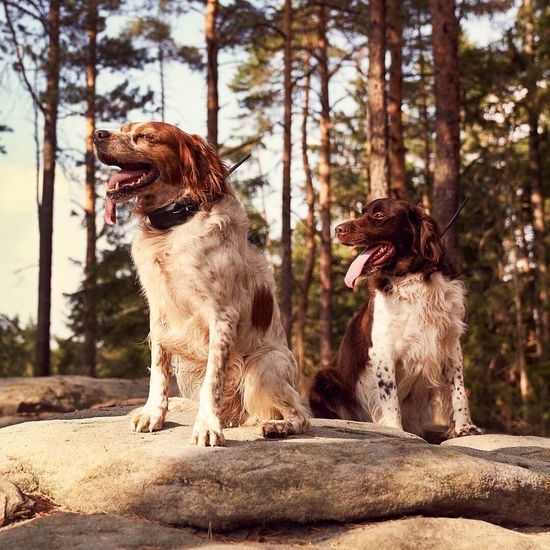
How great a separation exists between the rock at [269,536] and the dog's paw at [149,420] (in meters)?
0.94

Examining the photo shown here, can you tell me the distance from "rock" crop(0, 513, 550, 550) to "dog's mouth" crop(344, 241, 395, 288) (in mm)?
2914

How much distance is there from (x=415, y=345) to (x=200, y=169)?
9.42 ft

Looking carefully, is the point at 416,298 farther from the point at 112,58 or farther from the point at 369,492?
the point at 112,58

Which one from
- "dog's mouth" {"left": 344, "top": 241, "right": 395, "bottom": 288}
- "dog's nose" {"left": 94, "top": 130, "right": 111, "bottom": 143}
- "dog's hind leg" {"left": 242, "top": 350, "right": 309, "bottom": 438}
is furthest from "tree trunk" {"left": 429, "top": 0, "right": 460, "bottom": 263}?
"dog's nose" {"left": 94, "top": 130, "right": 111, "bottom": 143}

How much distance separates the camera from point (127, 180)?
5426 millimetres

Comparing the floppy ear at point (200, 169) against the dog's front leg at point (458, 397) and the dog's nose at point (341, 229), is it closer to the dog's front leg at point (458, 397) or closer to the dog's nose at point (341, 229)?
the dog's nose at point (341, 229)

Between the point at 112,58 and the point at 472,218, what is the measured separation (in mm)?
12974

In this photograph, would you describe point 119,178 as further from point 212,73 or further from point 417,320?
point 212,73

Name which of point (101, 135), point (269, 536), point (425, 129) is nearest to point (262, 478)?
point (269, 536)

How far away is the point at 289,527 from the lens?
4816 mm

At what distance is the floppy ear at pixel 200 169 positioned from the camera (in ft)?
18.2

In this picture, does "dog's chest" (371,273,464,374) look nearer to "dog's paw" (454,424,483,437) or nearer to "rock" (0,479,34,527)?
"dog's paw" (454,424,483,437)

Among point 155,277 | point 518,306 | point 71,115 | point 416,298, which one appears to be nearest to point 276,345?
point 155,277

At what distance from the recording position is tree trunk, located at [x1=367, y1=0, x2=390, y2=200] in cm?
1284
